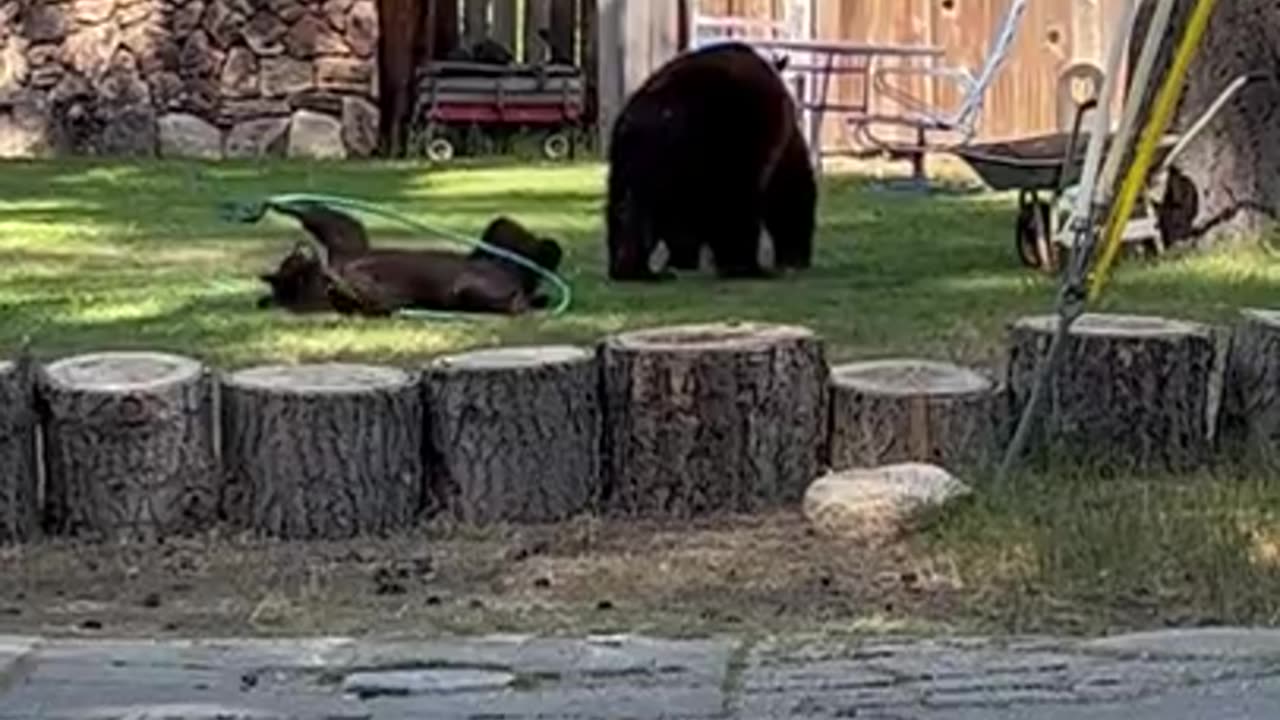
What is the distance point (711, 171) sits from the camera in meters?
11.2

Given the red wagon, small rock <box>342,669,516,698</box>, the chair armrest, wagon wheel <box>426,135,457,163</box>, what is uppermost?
small rock <box>342,669,516,698</box>

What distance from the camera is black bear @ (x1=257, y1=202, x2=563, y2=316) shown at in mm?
9828

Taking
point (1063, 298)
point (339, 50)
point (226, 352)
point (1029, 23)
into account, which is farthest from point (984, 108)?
point (1063, 298)

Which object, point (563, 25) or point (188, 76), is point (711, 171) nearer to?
point (188, 76)

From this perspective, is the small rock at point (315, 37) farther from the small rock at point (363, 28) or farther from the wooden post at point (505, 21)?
the wooden post at point (505, 21)

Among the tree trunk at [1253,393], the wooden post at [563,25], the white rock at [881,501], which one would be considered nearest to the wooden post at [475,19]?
the wooden post at [563,25]

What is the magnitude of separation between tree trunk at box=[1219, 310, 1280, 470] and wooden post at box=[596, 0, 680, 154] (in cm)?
1099

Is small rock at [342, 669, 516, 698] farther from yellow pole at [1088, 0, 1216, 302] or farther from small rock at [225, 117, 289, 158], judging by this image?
small rock at [225, 117, 289, 158]

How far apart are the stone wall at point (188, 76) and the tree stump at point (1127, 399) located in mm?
13038

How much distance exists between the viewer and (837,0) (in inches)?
740

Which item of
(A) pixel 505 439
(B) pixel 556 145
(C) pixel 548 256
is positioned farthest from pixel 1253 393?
(B) pixel 556 145

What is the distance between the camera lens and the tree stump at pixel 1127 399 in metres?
7.36

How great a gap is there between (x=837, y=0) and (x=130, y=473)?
40.9 ft

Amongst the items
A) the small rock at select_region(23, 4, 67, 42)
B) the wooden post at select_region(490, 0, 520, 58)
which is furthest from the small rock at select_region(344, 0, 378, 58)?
the small rock at select_region(23, 4, 67, 42)
